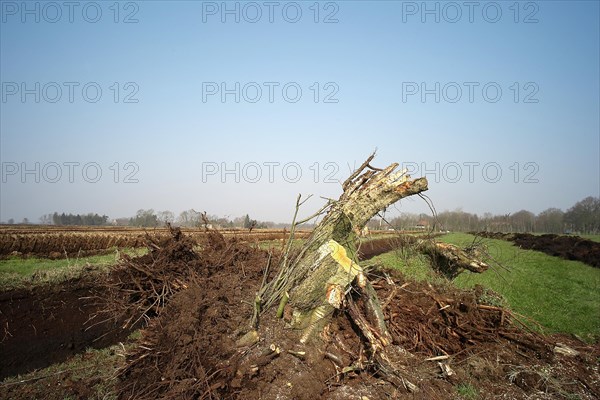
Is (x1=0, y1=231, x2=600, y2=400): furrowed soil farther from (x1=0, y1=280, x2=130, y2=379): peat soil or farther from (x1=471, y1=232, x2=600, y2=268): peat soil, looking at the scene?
(x1=471, y1=232, x2=600, y2=268): peat soil

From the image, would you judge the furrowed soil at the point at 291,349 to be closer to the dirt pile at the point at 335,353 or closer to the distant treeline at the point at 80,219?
the dirt pile at the point at 335,353

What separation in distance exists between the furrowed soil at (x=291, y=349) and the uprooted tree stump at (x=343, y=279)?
A: 17cm

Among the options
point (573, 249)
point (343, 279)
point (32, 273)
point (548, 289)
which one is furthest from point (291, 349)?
point (573, 249)

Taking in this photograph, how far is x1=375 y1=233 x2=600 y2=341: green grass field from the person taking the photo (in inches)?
368

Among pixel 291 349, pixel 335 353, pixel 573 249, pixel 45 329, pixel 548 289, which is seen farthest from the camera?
pixel 573 249

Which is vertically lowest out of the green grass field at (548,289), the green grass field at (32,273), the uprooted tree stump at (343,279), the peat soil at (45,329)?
the green grass field at (548,289)

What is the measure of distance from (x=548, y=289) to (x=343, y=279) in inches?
536

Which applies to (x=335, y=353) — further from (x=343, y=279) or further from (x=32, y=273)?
(x=32, y=273)

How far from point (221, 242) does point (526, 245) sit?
32.7 metres

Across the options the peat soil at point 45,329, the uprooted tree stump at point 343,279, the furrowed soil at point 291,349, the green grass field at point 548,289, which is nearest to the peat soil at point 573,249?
the green grass field at point 548,289

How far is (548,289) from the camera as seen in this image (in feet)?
45.7

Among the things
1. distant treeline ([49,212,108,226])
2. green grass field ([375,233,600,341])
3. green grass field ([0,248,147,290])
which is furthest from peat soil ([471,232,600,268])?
distant treeline ([49,212,108,226])

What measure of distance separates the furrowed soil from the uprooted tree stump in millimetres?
175

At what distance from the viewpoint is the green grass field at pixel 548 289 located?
9.36 metres
